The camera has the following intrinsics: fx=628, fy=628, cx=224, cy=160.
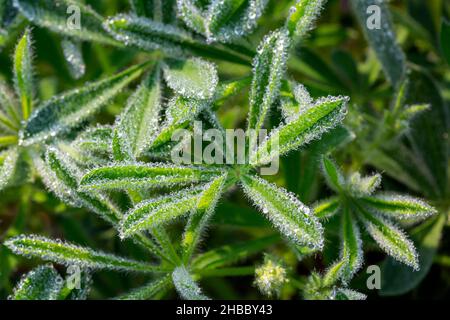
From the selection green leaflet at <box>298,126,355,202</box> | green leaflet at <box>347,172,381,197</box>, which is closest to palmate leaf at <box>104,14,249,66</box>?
green leaflet at <box>298,126,355,202</box>

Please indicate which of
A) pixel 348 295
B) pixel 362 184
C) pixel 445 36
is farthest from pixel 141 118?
pixel 445 36

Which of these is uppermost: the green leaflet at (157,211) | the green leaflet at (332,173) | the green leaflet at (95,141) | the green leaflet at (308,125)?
the green leaflet at (95,141)

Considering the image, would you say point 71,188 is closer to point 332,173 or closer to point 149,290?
point 149,290

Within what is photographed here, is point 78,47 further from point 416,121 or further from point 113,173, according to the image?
point 416,121

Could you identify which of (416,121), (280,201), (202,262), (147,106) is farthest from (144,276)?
(416,121)

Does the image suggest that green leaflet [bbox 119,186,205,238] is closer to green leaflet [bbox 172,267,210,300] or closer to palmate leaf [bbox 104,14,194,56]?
green leaflet [bbox 172,267,210,300]

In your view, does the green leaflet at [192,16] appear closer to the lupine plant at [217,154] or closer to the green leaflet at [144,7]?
the lupine plant at [217,154]

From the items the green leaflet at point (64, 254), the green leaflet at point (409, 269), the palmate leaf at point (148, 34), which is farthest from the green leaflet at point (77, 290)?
the green leaflet at point (409, 269)
